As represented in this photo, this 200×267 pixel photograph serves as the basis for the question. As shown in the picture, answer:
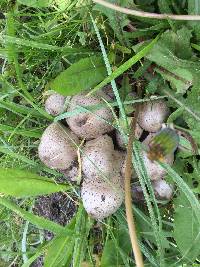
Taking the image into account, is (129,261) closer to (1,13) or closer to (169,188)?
(169,188)

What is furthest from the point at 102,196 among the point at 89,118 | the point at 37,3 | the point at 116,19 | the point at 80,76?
the point at 37,3

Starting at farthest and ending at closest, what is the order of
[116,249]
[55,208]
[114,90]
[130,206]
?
[55,208], [116,249], [114,90], [130,206]

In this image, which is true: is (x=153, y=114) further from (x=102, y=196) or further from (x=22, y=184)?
(x=22, y=184)

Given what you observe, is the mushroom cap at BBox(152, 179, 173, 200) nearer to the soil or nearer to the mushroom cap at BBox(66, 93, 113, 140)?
the mushroom cap at BBox(66, 93, 113, 140)

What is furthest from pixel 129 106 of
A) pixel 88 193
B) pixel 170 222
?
pixel 170 222

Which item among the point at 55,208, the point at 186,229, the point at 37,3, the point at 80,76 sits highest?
the point at 37,3

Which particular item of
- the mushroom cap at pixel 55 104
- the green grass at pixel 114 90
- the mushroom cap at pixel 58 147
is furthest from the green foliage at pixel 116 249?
the mushroom cap at pixel 55 104
